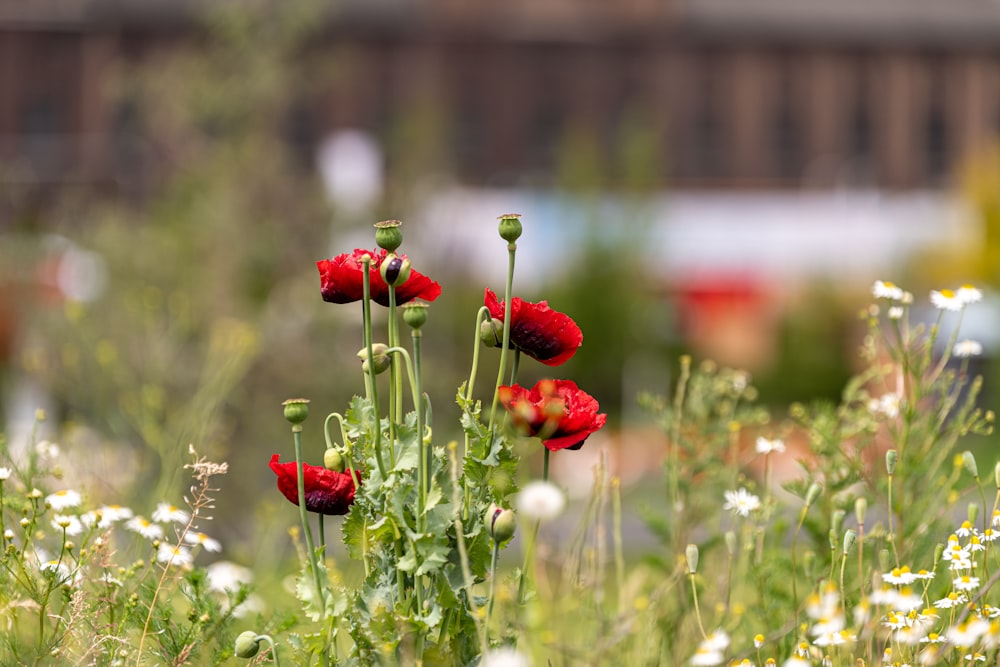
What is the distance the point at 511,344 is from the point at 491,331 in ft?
0.14

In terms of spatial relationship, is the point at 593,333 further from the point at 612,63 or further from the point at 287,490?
the point at 287,490

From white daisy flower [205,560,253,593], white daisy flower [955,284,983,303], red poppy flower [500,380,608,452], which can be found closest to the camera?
red poppy flower [500,380,608,452]

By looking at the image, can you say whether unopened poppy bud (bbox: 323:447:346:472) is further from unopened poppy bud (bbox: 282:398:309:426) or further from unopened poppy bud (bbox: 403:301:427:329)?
unopened poppy bud (bbox: 403:301:427:329)

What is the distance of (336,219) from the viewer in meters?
8.35

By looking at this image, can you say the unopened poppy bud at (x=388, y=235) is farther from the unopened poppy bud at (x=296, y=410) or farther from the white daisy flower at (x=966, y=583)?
the white daisy flower at (x=966, y=583)

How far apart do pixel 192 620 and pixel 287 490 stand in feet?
1.14

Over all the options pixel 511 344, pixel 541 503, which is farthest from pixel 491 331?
pixel 541 503

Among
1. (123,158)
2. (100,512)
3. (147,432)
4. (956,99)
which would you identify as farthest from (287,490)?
(956,99)

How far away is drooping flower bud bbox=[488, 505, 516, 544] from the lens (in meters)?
1.62

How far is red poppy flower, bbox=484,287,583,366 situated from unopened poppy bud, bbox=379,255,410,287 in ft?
0.43

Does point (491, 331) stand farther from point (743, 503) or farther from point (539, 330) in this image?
point (743, 503)

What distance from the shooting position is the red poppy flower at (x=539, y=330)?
5.76ft

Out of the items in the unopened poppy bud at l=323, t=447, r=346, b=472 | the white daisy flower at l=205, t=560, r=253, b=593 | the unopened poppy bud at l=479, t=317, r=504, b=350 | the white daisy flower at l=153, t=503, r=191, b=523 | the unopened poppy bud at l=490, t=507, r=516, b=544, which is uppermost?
the unopened poppy bud at l=479, t=317, r=504, b=350

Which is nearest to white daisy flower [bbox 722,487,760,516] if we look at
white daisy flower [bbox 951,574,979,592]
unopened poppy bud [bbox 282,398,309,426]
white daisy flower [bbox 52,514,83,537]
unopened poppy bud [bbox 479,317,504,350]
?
white daisy flower [bbox 951,574,979,592]
